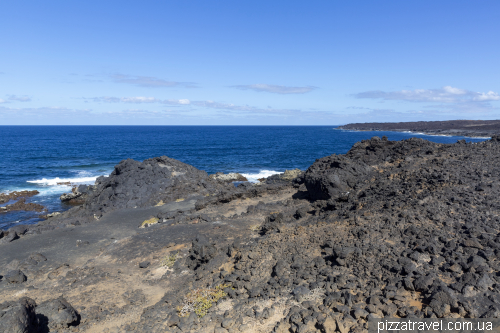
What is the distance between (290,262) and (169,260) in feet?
17.9

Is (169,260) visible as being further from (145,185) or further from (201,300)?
(145,185)

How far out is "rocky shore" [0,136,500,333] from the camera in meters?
8.04

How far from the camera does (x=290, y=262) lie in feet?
35.1

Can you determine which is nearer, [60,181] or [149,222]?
[149,222]

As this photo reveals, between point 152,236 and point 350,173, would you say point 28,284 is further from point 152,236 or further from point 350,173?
point 350,173

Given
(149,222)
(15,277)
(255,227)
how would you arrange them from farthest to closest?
(149,222)
(255,227)
(15,277)

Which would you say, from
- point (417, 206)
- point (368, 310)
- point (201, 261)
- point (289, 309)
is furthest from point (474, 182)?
point (201, 261)

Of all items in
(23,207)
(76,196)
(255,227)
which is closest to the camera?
(255,227)

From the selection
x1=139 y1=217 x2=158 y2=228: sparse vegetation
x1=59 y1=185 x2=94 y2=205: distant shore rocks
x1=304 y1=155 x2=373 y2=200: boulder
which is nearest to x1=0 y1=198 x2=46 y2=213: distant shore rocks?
x1=59 y1=185 x2=94 y2=205: distant shore rocks

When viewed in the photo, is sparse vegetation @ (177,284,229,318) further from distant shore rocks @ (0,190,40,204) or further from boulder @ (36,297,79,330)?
distant shore rocks @ (0,190,40,204)

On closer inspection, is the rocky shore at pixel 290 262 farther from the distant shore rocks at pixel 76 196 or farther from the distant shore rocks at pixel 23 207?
the distant shore rocks at pixel 76 196

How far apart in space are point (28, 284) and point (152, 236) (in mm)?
5458

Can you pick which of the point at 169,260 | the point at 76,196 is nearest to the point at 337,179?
the point at 169,260

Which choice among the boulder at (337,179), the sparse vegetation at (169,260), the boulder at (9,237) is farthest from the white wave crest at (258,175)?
the sparse vegetation at (169,260)
